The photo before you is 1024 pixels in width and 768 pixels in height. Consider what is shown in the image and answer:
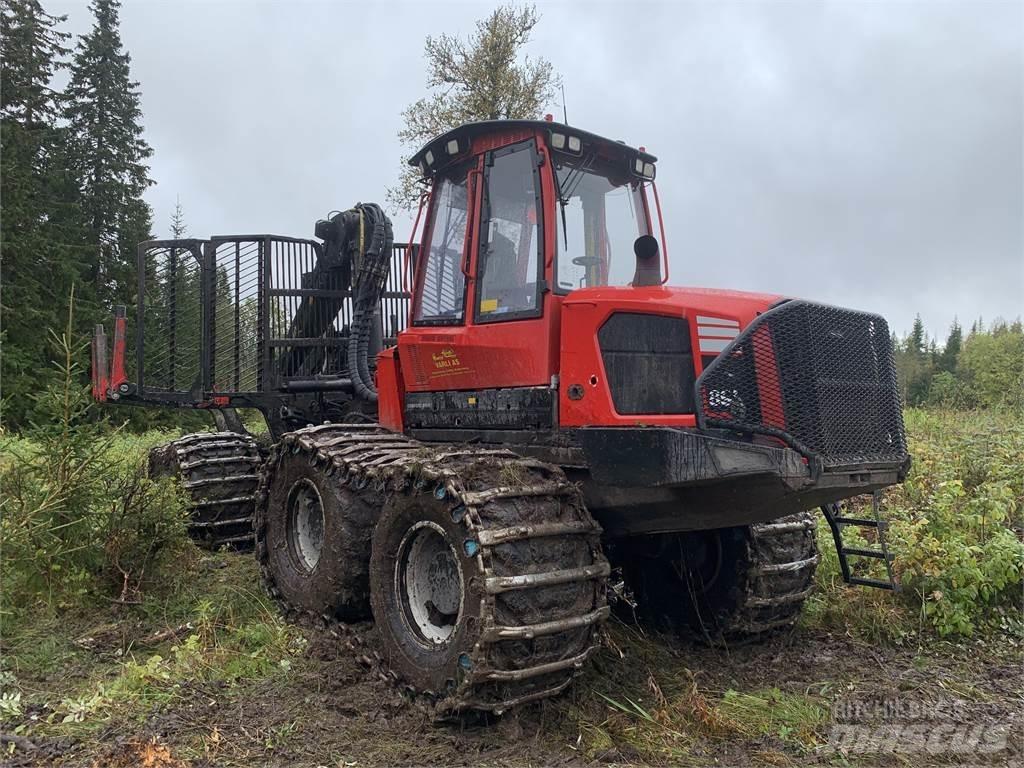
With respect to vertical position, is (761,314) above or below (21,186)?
below

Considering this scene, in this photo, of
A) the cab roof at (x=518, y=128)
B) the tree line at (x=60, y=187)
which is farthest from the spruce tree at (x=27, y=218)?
the cab roof at (x=518, y=128)

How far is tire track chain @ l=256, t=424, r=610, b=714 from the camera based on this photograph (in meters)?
3.80

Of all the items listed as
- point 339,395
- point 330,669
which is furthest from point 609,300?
point 339,395

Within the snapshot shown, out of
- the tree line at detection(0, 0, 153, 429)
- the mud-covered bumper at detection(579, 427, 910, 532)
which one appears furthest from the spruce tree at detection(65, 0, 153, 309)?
the mud-covered bumper at detection(579, 427, 910, 532)

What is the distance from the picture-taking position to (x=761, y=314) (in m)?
4.15

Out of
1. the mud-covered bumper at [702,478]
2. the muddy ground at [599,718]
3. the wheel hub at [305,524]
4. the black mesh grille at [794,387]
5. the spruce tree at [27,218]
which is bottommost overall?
the muddy ground at [599,718]

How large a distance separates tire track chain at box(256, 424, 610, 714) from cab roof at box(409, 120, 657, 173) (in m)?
1.95

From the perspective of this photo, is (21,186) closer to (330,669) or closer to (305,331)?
(305,331)

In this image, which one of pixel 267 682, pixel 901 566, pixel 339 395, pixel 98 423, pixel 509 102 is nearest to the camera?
pixel 267 682

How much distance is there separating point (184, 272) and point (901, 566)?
692 centimetres

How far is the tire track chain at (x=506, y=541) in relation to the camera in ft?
12.5

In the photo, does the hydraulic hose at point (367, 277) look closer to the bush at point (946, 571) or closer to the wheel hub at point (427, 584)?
the wheel hub at point (427, 584)

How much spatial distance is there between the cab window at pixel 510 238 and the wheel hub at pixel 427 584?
4.56 feet

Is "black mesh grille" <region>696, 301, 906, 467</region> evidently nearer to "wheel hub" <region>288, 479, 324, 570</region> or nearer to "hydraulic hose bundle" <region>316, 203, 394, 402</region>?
"wheel hub" <region>288, 479, 324, 570</region>
